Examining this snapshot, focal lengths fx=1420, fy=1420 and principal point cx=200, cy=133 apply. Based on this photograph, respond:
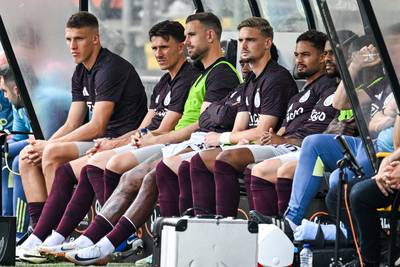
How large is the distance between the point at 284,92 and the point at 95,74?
A: 7.48 ft

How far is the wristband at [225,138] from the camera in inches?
443

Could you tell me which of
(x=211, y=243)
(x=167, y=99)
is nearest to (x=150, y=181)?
(x=167, y=99)

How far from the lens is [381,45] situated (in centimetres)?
933

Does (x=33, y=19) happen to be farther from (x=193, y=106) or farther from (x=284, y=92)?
(x=284, y=92)

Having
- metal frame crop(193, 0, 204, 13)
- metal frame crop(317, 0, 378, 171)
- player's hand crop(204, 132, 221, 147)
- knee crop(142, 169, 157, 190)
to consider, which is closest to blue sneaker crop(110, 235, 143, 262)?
knee crop(142, 169, 157, 190)

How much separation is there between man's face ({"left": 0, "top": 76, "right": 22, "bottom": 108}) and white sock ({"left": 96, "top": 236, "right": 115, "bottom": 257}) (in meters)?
3.97

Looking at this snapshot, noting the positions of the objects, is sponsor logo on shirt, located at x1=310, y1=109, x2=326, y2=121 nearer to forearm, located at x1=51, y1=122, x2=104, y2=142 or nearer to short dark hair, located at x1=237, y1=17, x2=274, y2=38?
short dark hair, located at x1=237, y1=17, x2=274, y2=38

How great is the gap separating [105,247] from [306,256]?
195 cm

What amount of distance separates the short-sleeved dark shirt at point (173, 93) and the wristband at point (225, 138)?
1.01m

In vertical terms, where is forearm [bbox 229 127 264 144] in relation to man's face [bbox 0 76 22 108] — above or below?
below

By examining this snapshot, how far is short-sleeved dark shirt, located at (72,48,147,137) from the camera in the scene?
12.6m

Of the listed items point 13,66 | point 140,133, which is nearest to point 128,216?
point 140,133

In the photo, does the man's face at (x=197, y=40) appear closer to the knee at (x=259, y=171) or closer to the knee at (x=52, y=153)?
the knee at (x=52, y=153)

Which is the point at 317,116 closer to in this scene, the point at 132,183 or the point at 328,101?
the point at 328,101
